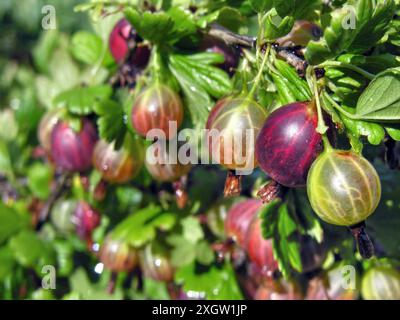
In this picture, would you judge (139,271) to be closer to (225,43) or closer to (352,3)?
(225,43)

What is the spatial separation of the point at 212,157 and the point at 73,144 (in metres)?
0.66

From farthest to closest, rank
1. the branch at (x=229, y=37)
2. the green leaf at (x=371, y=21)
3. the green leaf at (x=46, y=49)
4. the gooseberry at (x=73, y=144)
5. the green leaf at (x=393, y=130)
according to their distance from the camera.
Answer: the green leaf at (x=46, y=49)
the gooseberry at (x=73, y=144)
the branch at (x=229, y=37)
the green leaf at (x=393, y=130)
the green leaf at (x=371, y=21)

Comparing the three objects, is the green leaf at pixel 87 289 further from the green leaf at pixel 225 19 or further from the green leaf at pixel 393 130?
the green leaf at pixel 393 130

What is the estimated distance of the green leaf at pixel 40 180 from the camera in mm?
2154

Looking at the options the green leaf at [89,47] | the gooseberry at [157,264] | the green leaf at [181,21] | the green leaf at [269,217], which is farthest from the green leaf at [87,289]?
the green leaf at [181,21]

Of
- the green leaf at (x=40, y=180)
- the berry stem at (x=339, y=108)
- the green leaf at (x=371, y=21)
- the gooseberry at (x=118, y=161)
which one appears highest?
the green leaf at (x=371, y=21)

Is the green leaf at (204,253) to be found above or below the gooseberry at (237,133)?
below

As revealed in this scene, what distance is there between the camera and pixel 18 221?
203 cm

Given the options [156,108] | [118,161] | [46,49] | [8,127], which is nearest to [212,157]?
[156,108]

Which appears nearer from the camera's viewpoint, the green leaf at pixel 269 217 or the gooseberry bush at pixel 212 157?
the gooseberry bush at pixel 212 157

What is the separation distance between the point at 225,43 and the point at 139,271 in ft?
2.63

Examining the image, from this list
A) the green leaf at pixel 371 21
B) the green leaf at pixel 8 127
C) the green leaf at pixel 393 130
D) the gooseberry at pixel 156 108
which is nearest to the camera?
the green leaf at pixel 371 21

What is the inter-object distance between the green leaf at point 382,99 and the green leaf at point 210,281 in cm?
76
